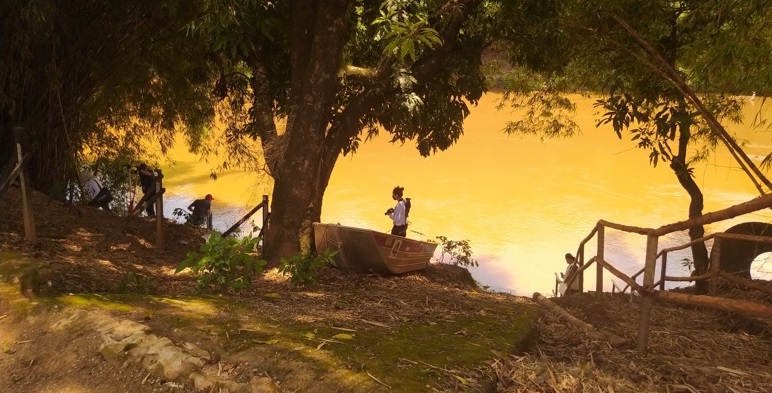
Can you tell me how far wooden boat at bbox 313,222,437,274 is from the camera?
7.08m

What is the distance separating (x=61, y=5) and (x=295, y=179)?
3724mm

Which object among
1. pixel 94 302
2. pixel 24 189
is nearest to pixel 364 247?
pixel 24 189

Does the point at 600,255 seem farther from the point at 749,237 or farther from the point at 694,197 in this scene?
the point at 694,197

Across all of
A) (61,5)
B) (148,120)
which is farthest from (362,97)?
(148,120)

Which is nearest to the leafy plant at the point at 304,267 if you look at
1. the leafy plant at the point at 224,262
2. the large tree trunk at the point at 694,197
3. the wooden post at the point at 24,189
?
the leafy plant at the point at 224,262

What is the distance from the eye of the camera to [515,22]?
302 inches

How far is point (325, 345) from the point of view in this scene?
3055 millimetres

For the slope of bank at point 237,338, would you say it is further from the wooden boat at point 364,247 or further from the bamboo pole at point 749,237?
the wooden boat at point 364,247

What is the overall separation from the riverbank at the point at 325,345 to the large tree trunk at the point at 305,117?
8.20 feet

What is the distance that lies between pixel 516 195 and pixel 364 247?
1686cm

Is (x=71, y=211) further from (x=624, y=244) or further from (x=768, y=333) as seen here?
(x=624, y=244)

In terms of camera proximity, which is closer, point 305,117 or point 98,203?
point 305,117

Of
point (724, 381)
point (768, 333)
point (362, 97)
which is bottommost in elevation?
point (724, 381)

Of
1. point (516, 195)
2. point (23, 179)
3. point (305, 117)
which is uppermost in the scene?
point (516, 195)
